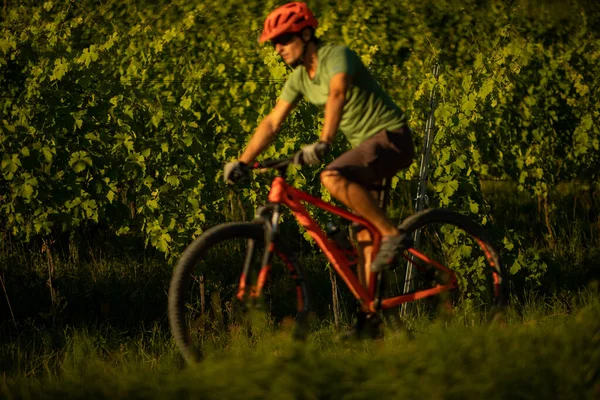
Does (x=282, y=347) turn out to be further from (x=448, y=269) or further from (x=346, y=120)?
(x=448, y=269)

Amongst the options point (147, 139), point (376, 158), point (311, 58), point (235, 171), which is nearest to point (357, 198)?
point (376, 158)

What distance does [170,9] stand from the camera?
983 centimetres

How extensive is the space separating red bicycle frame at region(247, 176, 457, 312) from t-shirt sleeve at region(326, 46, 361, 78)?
1.83ft

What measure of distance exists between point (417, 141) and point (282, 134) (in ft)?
9.91

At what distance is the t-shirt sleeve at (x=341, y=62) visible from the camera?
4.26 metres

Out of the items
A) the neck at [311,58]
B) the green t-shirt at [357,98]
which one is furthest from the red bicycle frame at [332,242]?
the neck at [311,58]

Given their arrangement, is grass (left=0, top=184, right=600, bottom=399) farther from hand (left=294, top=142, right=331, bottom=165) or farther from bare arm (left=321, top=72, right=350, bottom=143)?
bare arm (left=321, top=72, right=350, bottom=143)

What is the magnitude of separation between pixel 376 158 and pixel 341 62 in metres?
0.48

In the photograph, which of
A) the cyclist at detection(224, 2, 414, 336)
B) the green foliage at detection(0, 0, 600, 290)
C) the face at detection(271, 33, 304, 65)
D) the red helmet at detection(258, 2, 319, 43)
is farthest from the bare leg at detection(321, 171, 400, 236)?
the green foliage at detection(0, 0, 600, 290)

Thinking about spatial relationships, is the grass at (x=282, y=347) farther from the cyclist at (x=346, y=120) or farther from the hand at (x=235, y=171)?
the hand at (x=235, y=171)

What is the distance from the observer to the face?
4.38m

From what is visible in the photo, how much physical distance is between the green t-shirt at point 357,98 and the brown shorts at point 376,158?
0.06 m

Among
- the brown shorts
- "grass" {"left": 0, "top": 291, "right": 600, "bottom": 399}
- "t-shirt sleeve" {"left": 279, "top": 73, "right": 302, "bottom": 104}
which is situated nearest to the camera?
"grass" {"left": 0, "top": 291, "right": 600, "bottom": 399}

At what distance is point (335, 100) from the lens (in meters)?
4.23
